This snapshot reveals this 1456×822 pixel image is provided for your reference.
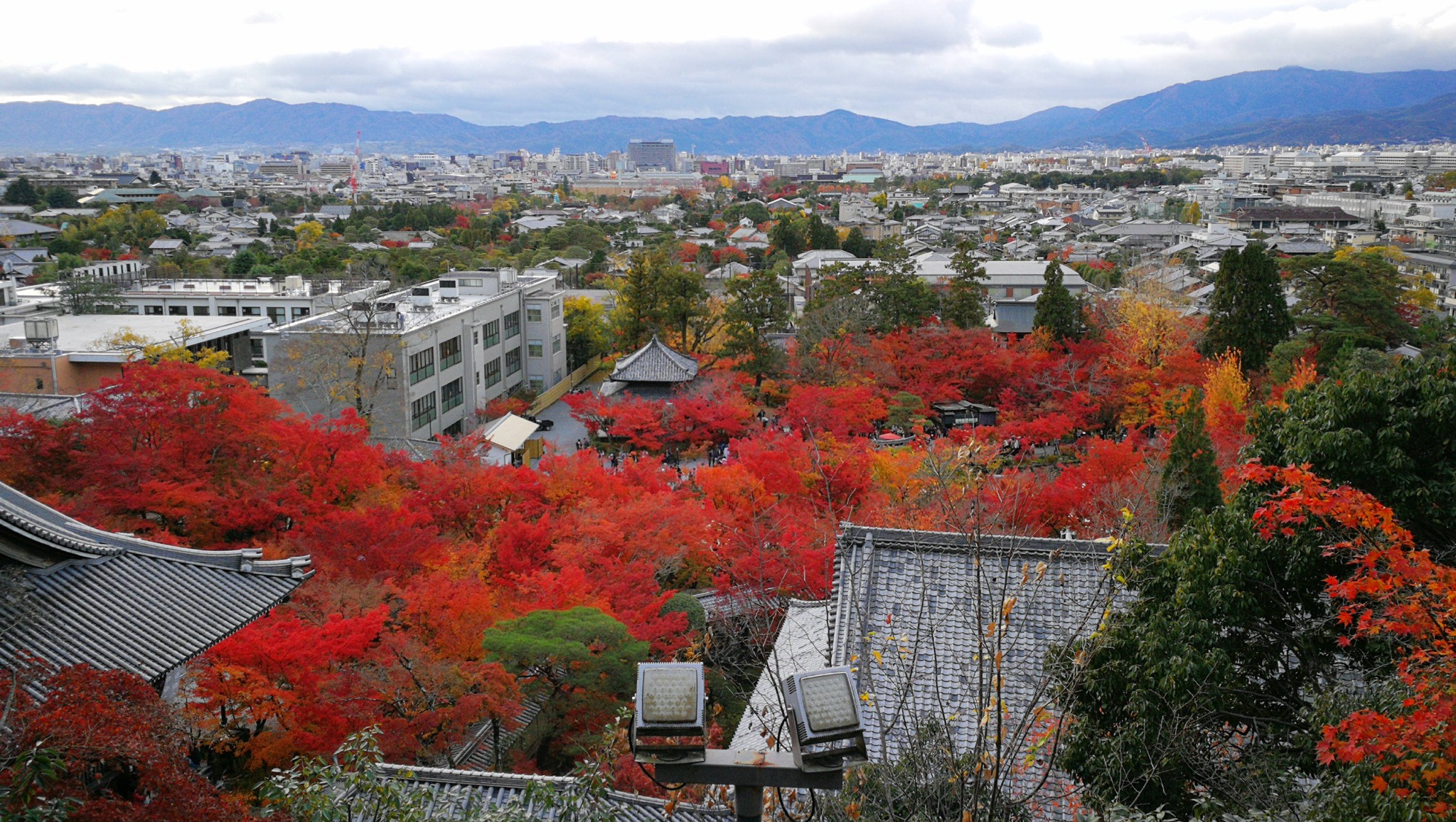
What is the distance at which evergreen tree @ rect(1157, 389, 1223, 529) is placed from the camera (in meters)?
17.9

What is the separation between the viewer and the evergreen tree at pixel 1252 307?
96.0 ft

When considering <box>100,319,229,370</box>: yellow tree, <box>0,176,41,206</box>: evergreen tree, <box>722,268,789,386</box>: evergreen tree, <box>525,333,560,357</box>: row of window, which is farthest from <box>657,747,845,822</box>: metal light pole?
<box>0,176,41,206</box>: evergreen tree

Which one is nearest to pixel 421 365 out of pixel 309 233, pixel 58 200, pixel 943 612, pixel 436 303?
pixel 436 303

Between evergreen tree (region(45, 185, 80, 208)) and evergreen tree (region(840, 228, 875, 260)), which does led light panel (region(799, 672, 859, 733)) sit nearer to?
evergreen tree (region(840, 228, 875, 260))

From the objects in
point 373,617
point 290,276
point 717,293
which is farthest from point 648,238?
point 373,617

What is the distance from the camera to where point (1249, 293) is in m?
29.3

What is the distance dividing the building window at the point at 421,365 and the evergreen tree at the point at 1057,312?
20.4 meters

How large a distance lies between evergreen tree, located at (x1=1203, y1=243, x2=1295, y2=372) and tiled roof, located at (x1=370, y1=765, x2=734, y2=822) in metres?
26.8

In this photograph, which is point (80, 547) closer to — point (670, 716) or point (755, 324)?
point (670, 716)

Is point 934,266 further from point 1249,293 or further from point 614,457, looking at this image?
point 614,457

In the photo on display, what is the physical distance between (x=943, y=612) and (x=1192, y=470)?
31.7 feet

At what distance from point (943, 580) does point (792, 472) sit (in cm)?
909

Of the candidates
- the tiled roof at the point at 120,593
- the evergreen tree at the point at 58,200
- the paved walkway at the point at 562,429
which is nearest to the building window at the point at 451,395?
the paved walkway at the point at 562,429

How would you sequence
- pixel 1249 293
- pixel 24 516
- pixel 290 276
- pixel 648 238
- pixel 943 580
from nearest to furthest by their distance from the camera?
pixel 24 516 < pixel 943 580 < pixel 1249 293 < pixel 290 276 < pixel 648 238
